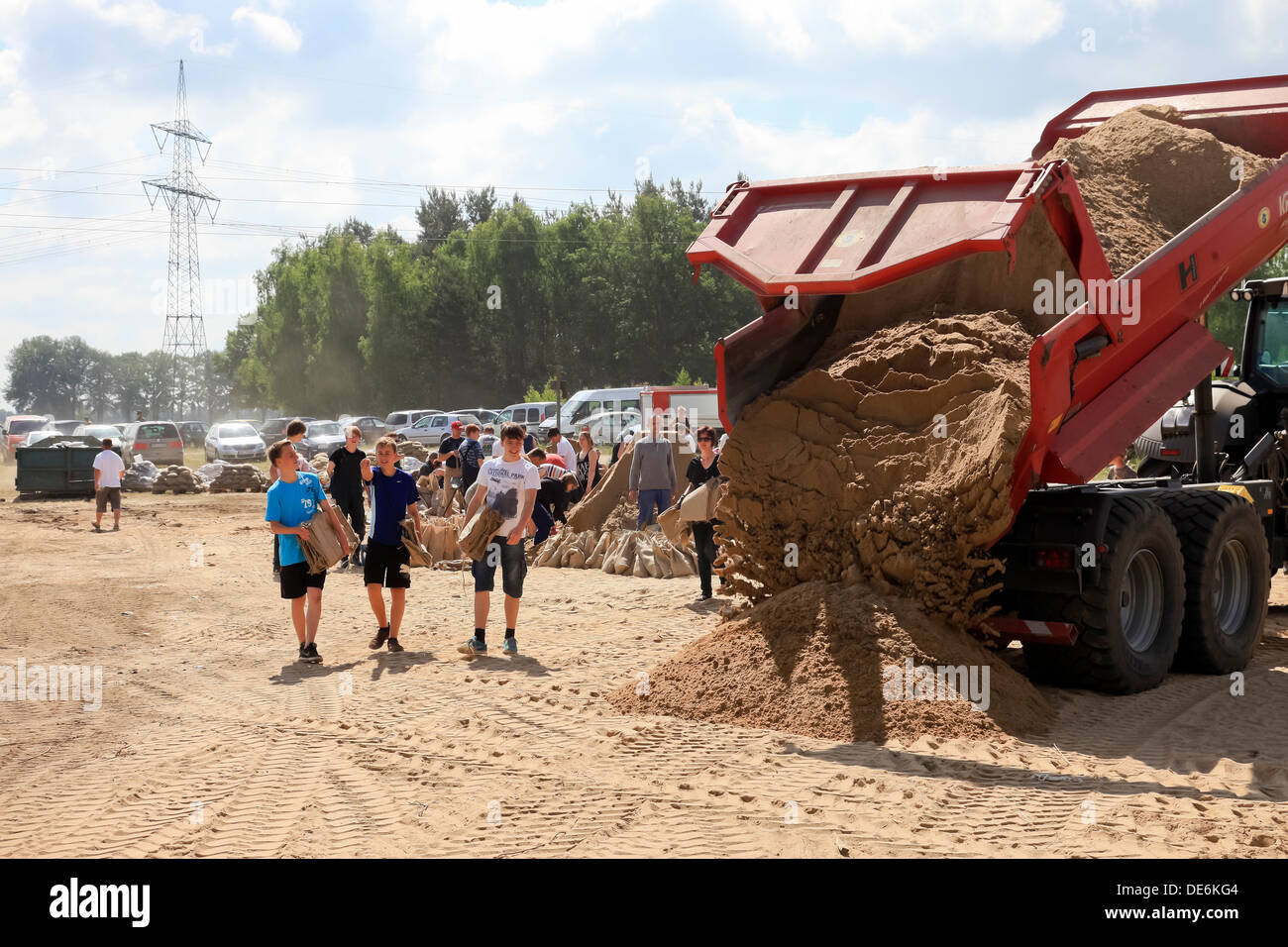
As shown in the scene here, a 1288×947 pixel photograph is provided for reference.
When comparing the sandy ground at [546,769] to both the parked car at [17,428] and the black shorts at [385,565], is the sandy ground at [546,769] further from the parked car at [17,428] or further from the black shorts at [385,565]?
the parked car at [17,428]

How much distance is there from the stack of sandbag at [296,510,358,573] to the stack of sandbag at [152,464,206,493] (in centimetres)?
2281

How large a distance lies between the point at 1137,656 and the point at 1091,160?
3.91 m

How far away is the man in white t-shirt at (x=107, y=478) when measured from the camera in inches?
823

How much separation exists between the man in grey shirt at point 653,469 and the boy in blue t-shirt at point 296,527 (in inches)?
201

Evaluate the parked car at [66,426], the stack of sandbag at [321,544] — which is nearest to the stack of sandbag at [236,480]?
the parked car at [66,426]

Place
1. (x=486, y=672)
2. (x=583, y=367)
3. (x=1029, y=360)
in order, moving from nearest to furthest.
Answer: (x=1029, y=360)
(x=486, y=672)
(x=583, y=367)

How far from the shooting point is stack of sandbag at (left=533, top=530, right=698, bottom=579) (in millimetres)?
14367

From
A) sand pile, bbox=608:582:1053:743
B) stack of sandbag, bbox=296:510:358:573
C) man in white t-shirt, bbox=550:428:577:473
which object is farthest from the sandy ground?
man in white t-shirt, bbox=550:428:577:473

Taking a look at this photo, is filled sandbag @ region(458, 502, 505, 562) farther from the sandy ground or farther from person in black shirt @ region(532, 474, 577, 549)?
person in black shirt @ region(532, 474, 577, 549)

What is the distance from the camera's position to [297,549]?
30.7 feet

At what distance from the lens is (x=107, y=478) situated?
21.0 metres
